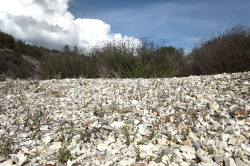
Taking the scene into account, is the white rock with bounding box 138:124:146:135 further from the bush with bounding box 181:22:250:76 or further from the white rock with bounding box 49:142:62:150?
the bush with bounding box 181:22:250:76

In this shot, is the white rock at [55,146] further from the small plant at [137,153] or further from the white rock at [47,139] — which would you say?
the small plant at [137,153]

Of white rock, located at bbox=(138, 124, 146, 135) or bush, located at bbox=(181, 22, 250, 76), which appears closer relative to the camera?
white rock, located at bbox=(138, 124, 146, 135)

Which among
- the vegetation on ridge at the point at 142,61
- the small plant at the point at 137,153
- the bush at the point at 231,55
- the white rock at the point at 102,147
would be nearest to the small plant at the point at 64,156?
the white rock at the point at 102,147

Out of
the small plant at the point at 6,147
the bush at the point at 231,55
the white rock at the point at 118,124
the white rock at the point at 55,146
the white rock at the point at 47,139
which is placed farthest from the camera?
the bush at the point at 231,55

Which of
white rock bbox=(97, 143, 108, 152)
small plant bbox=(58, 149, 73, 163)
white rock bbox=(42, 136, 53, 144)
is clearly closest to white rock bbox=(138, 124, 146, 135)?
white rock bbox=(97, 143, 108, 152)

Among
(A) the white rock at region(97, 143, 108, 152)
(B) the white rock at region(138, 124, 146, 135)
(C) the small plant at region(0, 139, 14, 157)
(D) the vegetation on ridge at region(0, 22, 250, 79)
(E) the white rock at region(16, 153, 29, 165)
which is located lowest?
(E) the white rock at region(16, 153, 29, 165)

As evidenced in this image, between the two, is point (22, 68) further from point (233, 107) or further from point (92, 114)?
point (233, 107)

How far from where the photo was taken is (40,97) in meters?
4.21

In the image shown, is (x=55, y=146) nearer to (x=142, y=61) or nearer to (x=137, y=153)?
(x=137, y=153)

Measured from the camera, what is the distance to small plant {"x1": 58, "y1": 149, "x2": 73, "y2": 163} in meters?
2.05

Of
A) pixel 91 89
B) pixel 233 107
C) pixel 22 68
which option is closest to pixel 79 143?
pixel 91 89

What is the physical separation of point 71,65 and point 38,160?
22.1 ft

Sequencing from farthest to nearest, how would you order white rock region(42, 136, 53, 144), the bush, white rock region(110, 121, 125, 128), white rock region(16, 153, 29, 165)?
the bush
white rock region(110, 121, 125, 128)
white rock region(42, 136, 53, 144)
white rock region(16, 153, 29, 165)

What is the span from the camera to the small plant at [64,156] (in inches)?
80.7
